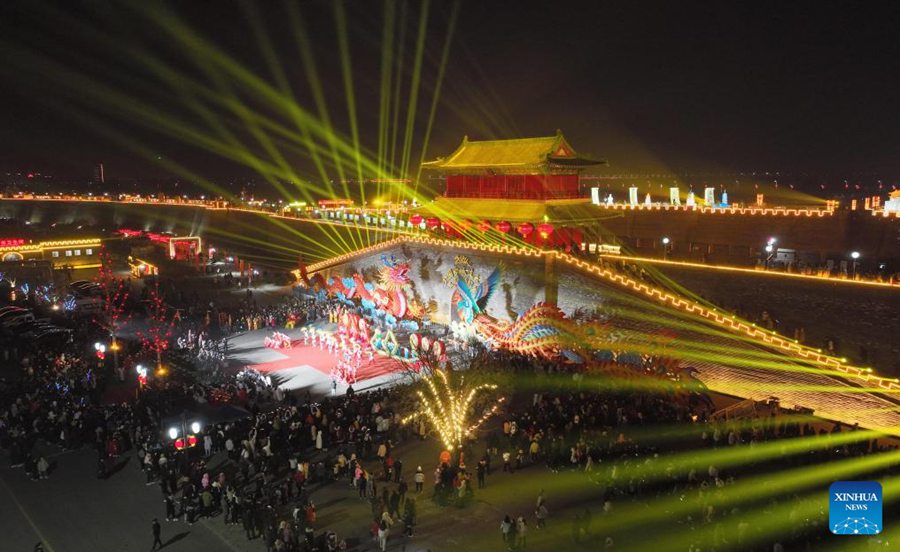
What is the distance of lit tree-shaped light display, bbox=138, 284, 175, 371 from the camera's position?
83.1 feet

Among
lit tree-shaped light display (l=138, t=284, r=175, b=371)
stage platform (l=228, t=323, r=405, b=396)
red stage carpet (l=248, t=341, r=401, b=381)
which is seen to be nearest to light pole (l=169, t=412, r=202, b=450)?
stage platform (l=228, t=323, r=405, b=396)

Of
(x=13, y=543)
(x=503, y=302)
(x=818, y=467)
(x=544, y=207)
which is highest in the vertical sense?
(x=544, y=207)

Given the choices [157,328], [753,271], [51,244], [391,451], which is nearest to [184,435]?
[391,451]

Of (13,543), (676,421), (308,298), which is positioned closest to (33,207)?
(308,298)

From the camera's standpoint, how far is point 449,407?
1758 centimetres

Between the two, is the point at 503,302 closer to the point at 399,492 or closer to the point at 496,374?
the point at 496,374

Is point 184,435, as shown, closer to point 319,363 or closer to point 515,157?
point 319,363

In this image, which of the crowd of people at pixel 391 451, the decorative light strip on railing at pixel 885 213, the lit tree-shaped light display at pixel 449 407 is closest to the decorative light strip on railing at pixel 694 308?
the crowd of people at pixel 391 451

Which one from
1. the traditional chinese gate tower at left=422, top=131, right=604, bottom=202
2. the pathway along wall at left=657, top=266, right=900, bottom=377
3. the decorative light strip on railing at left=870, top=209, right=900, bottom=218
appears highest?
the traditional chinese gate tower at left=422, top=131, right=604, bottom=202

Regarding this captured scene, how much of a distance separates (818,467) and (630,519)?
190 inches

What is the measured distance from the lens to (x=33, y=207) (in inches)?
3031

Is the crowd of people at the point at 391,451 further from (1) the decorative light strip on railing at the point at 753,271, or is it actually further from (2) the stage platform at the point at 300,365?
(1) the decorative light strip on railing at the point at 753,271

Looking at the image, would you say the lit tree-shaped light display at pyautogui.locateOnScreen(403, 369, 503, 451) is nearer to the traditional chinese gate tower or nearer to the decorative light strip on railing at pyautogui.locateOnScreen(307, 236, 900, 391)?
the decorative light strip on railing at pyautogui.locateOnScreen(307, 236, 900, 391)

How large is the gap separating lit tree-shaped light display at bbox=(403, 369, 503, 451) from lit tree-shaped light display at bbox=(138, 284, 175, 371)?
11.9m
